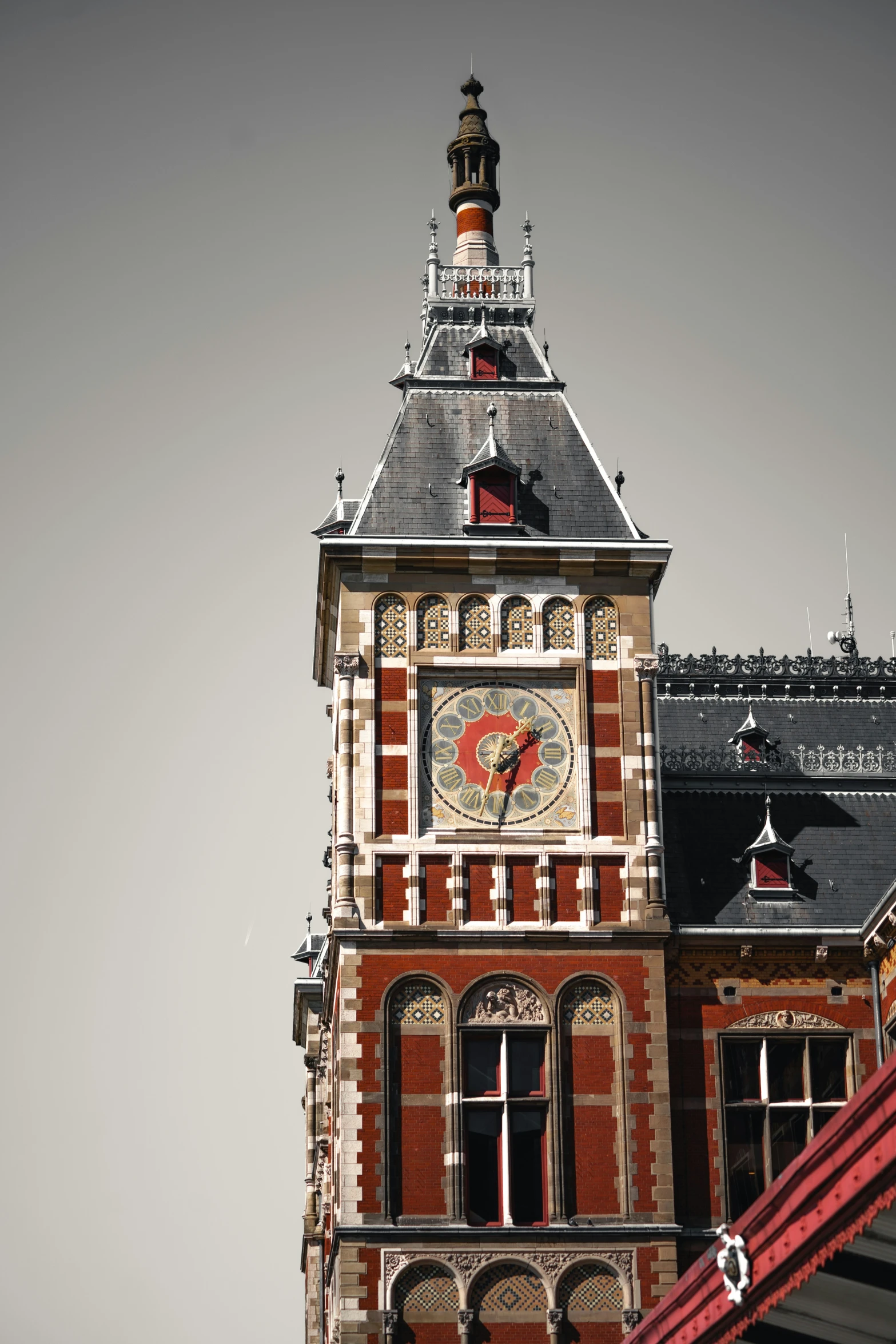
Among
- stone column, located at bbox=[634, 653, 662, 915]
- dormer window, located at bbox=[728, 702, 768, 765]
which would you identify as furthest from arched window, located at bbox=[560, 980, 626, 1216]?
dormer window, located at bbox=[728, 702, 768, 765]

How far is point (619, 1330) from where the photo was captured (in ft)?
136

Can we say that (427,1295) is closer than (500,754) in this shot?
Yes

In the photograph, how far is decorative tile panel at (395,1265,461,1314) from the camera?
41.2 metres

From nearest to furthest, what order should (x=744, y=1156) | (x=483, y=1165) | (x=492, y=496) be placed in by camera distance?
1. (x=483, y=1165)
2. (x=744, y=1156)
3. (x=492, y=496)

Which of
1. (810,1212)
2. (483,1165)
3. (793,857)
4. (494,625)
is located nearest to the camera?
(810,1212)

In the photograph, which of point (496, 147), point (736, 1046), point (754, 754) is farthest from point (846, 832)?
point (496, 147)

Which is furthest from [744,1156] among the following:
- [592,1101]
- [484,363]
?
[484,363]

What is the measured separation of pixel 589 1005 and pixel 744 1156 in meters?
4.37

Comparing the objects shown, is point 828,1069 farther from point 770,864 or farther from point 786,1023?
point 770,864

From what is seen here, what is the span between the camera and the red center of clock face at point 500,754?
4494cm

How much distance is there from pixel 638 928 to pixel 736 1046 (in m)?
3.23

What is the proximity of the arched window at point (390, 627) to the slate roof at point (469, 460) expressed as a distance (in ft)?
4.98

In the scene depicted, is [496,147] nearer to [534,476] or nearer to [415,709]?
[534,476]

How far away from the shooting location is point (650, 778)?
45.2 metres
